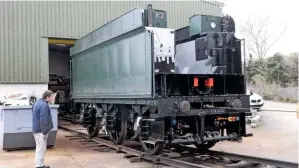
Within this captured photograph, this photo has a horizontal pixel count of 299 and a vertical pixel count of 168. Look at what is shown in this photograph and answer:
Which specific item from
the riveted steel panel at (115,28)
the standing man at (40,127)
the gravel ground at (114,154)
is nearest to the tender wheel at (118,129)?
the gravel ground at (114,154)

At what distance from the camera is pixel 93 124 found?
11.7 metres

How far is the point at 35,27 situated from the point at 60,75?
8016 millimetres

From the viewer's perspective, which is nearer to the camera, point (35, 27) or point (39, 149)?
point (39, 149)

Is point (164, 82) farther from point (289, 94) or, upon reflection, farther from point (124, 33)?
point (289, 94)

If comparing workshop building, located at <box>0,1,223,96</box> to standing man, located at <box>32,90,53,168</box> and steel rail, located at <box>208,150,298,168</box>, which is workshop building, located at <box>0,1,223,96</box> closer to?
standing man, located at <box>32,90,53,168</box>

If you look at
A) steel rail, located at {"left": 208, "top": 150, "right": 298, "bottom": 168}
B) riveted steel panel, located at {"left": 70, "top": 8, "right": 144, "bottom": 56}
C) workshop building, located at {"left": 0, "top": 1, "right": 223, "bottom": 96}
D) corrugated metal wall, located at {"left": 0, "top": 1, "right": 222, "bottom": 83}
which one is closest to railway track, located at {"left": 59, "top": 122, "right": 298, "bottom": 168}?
steel rail, located at {"left": 208, "top": 150, "right": 298, "bottom": 168}

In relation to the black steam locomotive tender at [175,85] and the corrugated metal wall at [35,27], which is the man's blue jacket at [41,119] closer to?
the black steam locomotive tender at [175,85]

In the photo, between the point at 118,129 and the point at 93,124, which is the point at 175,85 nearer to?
the point at 118,129

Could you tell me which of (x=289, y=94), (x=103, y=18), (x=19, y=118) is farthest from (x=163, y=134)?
(x=289, y=94)

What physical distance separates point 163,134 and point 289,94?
79.0 ft

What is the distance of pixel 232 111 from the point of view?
7664 millimetres

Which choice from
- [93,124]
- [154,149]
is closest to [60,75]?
[93,124]

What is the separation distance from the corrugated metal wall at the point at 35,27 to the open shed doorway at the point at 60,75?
16.8ft

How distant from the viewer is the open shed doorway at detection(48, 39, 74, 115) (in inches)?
824
